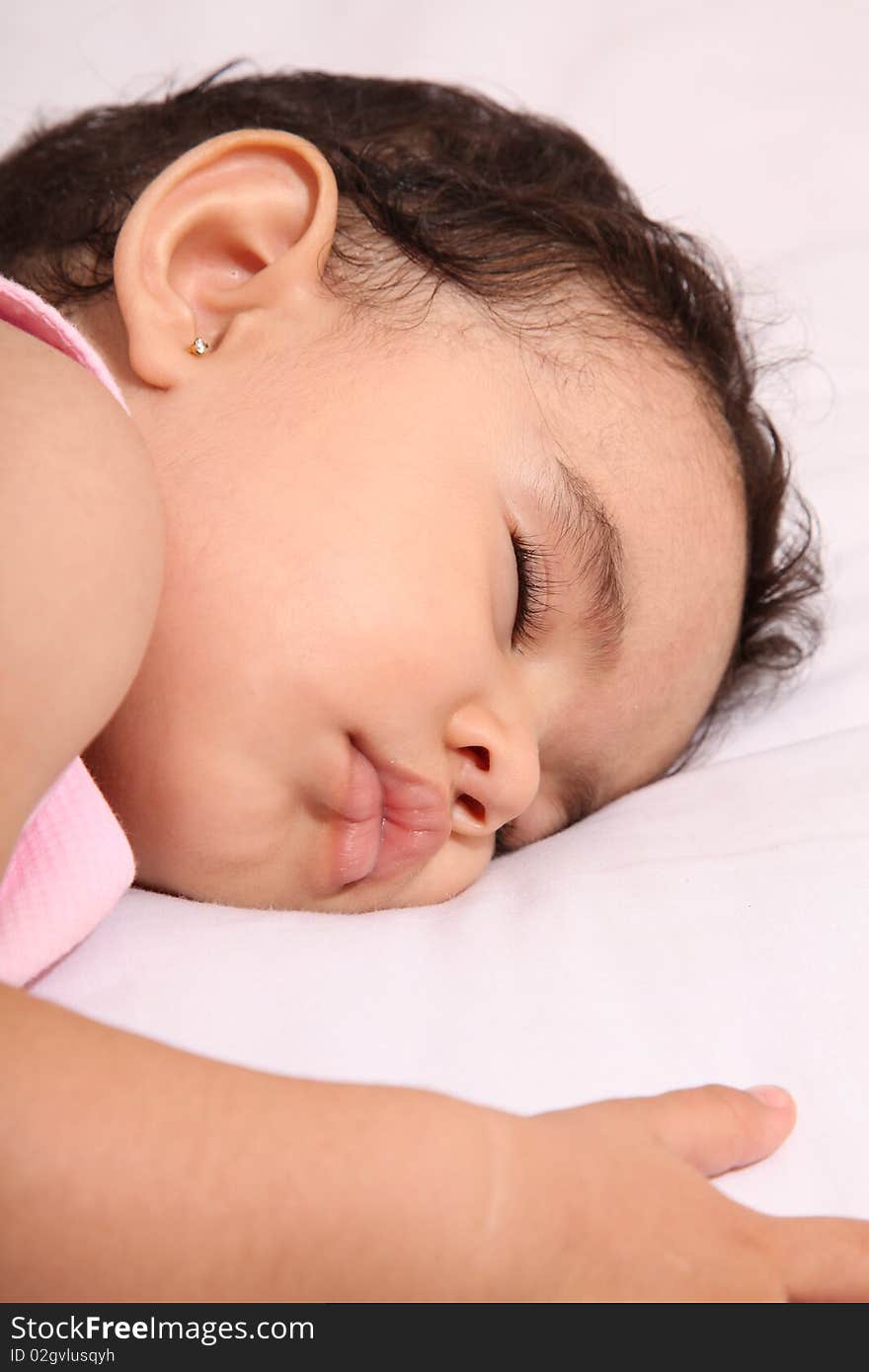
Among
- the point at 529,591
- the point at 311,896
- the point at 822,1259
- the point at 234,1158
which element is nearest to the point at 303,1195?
the point at 234,1158

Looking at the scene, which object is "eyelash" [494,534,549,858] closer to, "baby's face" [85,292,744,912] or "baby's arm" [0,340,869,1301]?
"baby's face" [85,292,744,912]

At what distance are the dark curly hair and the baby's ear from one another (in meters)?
0.04

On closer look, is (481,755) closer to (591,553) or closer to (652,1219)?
(591,553)

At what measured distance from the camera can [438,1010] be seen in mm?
866

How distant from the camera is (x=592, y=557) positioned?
108 centimetres

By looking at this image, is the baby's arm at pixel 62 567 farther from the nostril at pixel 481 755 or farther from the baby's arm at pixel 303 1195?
the nostril at pixel 481 755

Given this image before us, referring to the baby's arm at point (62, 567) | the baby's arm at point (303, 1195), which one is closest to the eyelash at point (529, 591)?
the baby's arm at point (62, 567)

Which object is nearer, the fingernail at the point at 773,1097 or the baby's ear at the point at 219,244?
the fingernail at the point at 773,1097

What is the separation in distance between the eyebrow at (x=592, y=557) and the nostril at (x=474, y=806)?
149 mm

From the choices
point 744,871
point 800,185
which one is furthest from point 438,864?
point 800,185

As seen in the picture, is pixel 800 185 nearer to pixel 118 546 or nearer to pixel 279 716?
pixel 279 716

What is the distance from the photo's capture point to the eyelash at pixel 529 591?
41.9 inches

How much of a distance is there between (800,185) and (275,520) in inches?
44.7

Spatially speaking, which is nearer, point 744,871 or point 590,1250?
point 590,1250
